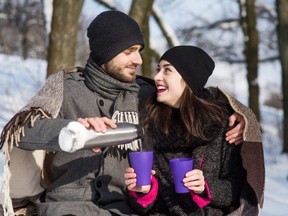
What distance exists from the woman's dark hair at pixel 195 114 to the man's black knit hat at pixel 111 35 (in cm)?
34

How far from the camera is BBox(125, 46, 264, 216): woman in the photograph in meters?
2.96

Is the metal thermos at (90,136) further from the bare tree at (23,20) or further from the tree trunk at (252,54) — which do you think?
the bare tree at (23,20)

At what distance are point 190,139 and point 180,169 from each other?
38 centimetres

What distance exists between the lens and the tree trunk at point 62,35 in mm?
6547

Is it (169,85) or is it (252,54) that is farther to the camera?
(252,54)

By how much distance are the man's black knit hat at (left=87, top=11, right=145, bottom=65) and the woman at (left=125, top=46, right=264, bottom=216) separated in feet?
0.72

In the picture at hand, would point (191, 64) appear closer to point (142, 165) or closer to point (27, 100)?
point (142, 165)

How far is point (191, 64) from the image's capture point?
309 centimetres

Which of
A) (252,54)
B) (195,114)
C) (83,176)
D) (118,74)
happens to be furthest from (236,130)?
(252,54)

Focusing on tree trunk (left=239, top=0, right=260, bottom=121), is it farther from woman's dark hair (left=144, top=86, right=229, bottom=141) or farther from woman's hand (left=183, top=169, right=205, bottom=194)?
woman's hand (left=183, top=169, right=205, bottom=194)

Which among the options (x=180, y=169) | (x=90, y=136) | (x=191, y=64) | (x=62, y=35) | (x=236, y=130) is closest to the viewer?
(x=90, y=136)

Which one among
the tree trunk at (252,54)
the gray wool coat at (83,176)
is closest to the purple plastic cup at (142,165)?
the gray wool coat at (83,176)

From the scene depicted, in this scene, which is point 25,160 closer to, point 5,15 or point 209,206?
point 209,206

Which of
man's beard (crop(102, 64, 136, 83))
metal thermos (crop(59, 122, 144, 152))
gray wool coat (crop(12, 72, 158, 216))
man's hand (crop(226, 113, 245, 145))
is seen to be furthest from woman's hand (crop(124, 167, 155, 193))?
man's beard (crop(102, 64, 136, 83))
